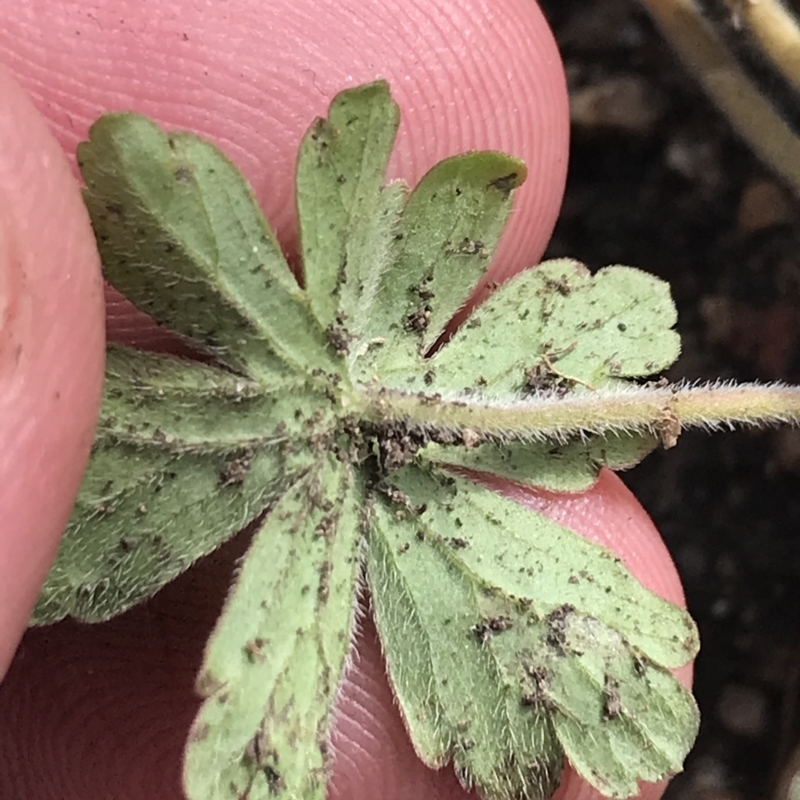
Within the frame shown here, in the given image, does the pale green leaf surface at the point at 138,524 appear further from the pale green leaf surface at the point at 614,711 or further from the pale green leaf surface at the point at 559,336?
the pale green leaf surface at the point at 614,711

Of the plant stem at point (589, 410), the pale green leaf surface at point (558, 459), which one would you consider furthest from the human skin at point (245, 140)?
the plant stem at point (589, 410)

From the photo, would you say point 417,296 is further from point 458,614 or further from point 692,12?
point 692,12

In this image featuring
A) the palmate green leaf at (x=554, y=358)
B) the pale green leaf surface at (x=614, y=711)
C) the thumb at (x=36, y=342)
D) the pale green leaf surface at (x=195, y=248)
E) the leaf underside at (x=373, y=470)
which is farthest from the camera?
the palmate green leaf at (x=554, y=358)

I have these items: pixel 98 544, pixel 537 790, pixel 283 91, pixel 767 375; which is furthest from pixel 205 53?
pixel 767 375

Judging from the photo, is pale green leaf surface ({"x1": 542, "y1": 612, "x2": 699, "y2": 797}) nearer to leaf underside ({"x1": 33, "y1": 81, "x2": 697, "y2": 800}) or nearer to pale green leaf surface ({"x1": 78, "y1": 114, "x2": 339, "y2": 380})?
leaf underside ({"x1": 33, "y1": 81, "x2": 697, "y2": 800})

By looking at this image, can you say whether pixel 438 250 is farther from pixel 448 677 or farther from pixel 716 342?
pixel 716 342

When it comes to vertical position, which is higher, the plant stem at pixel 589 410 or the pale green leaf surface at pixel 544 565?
the plant stem at pixel 589 410

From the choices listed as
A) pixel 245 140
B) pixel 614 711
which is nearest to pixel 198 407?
pixel 245 140
